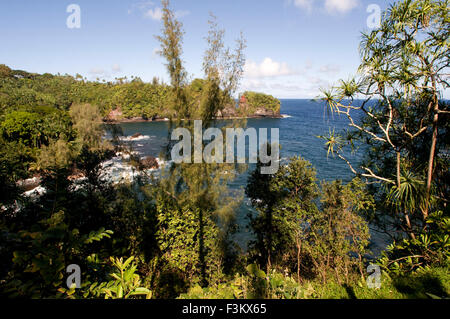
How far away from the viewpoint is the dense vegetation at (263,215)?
212 centimetres

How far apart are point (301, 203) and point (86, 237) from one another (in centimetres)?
730

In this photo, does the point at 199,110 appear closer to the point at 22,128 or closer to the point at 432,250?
the point at 432,250

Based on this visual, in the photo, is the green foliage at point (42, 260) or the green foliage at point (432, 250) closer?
the green foliage at point (42, 260)

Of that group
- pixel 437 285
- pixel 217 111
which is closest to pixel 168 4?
pixel 217 111

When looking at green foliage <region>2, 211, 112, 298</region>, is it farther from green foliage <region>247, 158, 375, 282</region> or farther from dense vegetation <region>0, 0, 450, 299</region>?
green foliage <region>247, 158, 375, 282</region>

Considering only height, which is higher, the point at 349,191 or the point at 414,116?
the point at 414,116

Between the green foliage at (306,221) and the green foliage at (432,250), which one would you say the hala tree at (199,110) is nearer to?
the green foliage at (306,221)

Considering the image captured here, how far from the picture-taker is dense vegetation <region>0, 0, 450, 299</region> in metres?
2.12

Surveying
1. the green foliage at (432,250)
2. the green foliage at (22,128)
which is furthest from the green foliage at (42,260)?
the green foliage at (22,128)

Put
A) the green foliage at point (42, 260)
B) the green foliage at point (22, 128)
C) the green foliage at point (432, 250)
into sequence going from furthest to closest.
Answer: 1. the green foliage at point (22, 128)
2. the green foliage at point (432, 250)
3. the green foliage at point (42, 260)

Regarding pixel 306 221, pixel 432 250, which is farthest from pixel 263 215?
pixel 432 250

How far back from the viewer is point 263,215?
8352 millimetres
